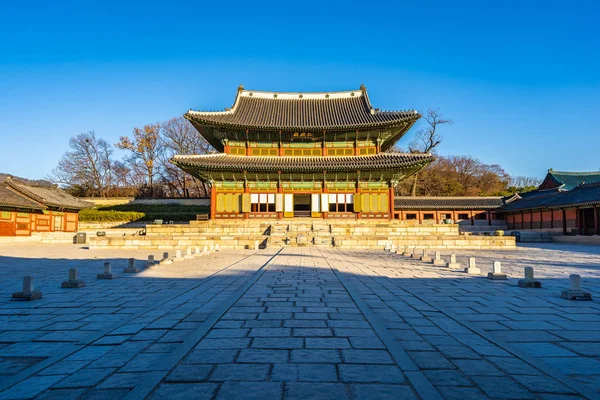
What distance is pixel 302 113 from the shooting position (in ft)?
109

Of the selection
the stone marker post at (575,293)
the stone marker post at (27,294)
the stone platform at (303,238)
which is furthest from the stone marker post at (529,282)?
the stone platform at (303,238)

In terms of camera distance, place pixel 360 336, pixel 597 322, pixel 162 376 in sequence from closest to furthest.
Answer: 1. pixel 162 376
2. pixel 360 336
3. pixel 597 322

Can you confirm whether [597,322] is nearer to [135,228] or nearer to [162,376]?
[162,376]

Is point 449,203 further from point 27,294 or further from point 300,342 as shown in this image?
point 27,294

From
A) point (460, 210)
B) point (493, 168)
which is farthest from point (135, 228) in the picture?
point (493, 168)

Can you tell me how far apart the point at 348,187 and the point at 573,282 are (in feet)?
73.9

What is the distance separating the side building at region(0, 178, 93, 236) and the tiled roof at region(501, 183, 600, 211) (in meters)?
41.1

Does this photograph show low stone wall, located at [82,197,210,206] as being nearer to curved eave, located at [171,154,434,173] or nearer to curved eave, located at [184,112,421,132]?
curved eave, located at [171,154,434,173]

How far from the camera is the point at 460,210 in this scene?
123 ft

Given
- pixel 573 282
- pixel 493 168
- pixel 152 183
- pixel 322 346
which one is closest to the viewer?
pixel 322 346

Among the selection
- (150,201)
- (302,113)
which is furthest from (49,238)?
(302,113)

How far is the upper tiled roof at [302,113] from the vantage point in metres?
28.4

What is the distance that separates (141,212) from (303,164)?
62.2 ft

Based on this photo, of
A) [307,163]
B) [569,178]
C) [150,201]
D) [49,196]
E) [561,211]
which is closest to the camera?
[307,163]
